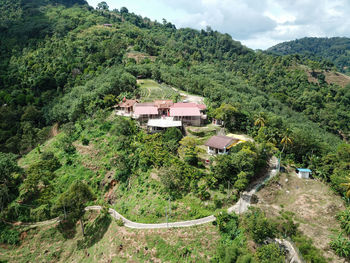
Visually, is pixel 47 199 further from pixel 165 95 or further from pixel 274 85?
pixel 274 85

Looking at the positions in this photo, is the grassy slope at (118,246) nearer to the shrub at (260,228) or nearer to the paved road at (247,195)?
the shrub at (260,228)

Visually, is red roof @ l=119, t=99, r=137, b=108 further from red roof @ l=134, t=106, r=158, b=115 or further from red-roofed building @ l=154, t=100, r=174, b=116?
red-roofed building @ l=154, t=100, r=174, b=116

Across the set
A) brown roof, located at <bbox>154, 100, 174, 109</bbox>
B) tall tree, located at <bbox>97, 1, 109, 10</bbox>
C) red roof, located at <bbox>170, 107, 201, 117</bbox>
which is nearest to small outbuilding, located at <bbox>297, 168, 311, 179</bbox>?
red roof, located at <bbox>170, 107, 201, 117</bbox>

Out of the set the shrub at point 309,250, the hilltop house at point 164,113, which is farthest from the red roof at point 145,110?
the shrub at point 309,250

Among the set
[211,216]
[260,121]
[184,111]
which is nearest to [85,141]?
[184,111]

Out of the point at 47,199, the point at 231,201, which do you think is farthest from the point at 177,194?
the point at 47,199
